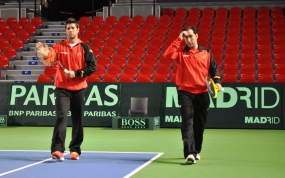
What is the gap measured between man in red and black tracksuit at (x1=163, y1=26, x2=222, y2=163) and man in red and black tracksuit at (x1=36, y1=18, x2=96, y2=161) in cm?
139

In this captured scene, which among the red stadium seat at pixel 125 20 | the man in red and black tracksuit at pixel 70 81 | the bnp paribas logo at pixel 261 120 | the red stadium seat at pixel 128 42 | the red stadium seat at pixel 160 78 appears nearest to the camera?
the man in red and black tracksuit at pixel 70 81

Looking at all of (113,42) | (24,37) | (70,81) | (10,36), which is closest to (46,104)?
(113,42)

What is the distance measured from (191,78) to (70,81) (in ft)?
6.39

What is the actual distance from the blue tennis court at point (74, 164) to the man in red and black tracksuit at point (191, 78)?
0.85m

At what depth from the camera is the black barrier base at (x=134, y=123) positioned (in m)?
15.5

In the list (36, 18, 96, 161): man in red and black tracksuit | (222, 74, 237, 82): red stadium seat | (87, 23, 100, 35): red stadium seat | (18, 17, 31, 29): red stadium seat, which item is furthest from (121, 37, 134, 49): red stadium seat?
(36, 18, 96, 161): man in red and black tracksuit

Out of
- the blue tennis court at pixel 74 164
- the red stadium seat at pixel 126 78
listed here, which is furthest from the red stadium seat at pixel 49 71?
the blue tennis court at pixel 74 164

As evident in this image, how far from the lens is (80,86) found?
8.41 m

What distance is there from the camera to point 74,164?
25.7 feet

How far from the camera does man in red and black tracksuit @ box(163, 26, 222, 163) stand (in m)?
8.15

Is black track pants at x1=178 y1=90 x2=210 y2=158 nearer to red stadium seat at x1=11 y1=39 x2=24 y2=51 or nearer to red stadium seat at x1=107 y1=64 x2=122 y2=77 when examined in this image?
red stadium seat at x1=107 y1=64 x2=122 y2=77

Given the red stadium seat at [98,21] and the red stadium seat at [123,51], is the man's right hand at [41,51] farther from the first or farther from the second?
the red stadium seat at [98,21]

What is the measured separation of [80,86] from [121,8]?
1713 cm

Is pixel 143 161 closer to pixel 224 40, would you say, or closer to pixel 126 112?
pixel 126 112
